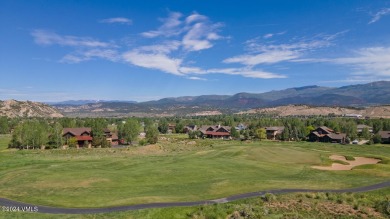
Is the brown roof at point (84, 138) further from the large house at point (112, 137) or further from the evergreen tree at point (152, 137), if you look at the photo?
the evergreen tree at point (152, 137)

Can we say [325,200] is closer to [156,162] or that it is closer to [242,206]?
[242,206]

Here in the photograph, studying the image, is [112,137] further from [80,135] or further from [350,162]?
[350,162]

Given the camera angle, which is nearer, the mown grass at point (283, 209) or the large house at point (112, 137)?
the mown grass at point (283, 209)

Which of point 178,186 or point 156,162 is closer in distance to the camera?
point 178,186

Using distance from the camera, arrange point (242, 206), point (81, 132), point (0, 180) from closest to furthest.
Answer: point (242, 206) < point (0, 180) < point (81, 132)

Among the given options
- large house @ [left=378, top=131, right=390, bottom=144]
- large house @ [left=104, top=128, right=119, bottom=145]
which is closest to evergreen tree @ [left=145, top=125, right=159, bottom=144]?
large house @ [left=104, top=128, right=119, bottom=145]

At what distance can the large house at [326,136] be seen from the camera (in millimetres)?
142825

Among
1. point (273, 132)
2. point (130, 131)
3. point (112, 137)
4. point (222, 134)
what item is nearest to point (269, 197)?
point (130, 131)

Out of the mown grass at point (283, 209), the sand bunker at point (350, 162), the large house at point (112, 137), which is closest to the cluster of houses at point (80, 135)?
the large house at point (112, 137)

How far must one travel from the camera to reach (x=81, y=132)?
125125mm

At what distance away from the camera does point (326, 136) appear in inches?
5728

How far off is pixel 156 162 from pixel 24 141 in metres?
61.7

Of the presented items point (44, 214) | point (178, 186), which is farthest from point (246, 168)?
point (44, 214)

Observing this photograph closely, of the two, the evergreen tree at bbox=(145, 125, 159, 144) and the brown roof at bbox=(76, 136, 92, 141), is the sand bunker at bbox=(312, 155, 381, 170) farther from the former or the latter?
the brown roof at bbox=(76, 136, 92, 141)
